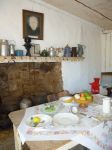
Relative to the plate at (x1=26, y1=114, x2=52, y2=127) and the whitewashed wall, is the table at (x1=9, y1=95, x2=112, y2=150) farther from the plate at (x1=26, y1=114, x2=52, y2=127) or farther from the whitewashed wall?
the whitewashed wall

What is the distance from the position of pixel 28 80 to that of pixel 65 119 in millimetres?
1544

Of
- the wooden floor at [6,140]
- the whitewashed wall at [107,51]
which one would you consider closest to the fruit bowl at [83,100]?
the wooden floor at [6,140]

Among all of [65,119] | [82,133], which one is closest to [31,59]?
[65,119]

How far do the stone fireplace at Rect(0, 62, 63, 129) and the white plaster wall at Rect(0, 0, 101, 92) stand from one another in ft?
0.90

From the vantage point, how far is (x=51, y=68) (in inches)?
125

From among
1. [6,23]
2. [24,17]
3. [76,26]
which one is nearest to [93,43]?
[76,26]

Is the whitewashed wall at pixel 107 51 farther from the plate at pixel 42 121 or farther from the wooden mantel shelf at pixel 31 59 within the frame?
the plate at pixel 42 121

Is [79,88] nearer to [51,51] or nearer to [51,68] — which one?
[51,68]

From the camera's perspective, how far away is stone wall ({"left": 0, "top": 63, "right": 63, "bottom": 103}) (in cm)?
265

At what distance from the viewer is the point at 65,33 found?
10.9ft

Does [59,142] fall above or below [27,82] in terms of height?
below

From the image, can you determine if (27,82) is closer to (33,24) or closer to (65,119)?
(33,24)

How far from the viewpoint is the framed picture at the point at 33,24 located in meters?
2.79

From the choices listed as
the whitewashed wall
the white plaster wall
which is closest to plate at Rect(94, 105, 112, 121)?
the white plaster wall
